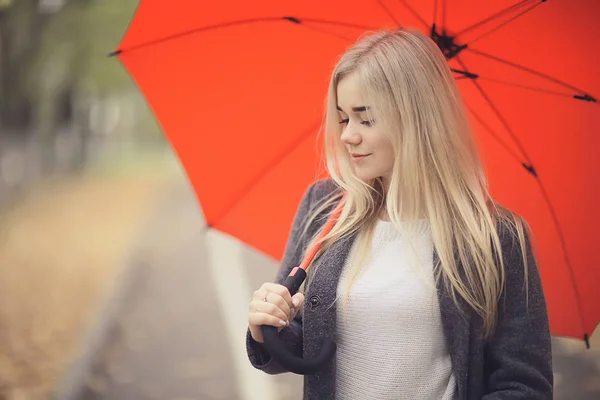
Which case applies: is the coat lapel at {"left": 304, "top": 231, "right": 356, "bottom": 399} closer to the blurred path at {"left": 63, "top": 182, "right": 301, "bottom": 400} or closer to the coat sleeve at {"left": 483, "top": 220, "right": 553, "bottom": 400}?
the coat sleeve at {"left": 483, "top": 220, "right": 553, "bottom": 400}

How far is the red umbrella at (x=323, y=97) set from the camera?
2.90 m


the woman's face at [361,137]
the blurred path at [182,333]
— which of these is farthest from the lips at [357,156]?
the blurred path at [182,333]

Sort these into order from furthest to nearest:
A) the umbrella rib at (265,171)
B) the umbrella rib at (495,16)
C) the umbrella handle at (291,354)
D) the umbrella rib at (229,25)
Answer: the umbrella rib at (265,171) < the umbrella rib at (229,25) < the umbrella rib at (495,16) < the umbrella handle at (291,354)

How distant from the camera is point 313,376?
2502 mm

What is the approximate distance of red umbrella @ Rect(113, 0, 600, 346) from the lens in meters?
2.90

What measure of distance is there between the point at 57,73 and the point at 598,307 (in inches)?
675

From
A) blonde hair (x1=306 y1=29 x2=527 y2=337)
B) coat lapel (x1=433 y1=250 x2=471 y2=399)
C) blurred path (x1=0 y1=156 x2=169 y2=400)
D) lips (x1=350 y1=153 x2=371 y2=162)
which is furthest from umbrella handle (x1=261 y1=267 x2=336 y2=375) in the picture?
blurred path (x1=0 y1=156 x2=169 y2=400)

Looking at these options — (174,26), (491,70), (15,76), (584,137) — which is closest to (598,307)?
(584,137)

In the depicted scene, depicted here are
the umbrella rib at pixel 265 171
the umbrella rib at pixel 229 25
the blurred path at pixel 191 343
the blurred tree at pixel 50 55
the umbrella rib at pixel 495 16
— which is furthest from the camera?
the blurred tree at pixel 50 55

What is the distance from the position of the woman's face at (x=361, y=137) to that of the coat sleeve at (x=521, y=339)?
1.62 ft

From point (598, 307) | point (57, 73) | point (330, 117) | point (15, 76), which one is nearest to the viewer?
point (330, 117)

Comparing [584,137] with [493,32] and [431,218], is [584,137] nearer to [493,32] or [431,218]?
[493,32]

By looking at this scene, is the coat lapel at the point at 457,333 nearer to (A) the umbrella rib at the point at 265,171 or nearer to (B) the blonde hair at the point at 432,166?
(B) the blonde hair at the point at 432,166

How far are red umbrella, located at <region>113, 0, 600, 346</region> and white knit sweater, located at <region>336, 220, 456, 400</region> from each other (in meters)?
0.84
